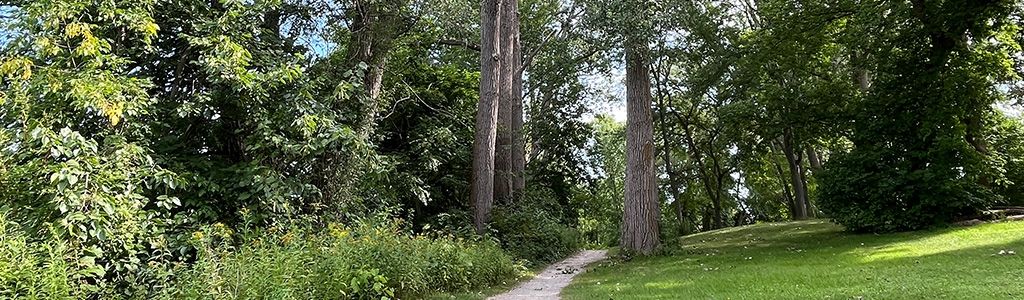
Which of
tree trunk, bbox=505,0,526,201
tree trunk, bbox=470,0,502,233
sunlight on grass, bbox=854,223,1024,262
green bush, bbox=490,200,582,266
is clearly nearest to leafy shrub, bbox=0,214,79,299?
green bush, bbox=490,200,582,266

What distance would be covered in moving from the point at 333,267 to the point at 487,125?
7.29 meters

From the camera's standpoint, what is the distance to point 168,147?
695cm

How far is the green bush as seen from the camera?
12062mm

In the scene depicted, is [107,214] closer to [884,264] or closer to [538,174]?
[884,264]

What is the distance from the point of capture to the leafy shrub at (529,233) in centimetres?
1207

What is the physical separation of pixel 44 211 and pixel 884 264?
9955 millimetres

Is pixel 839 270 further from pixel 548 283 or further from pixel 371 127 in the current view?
pixel 371 127

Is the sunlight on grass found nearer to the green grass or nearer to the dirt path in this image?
the green grass

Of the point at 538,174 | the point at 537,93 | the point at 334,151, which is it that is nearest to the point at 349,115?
the point at 334,151

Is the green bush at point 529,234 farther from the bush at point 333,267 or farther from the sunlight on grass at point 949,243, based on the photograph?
the sunlight on grass at point 949,243

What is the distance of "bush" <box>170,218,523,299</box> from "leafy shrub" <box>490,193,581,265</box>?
3138 mm

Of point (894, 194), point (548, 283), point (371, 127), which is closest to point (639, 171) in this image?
point (548, 283)

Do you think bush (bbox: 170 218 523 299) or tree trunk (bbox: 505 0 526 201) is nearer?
bush (bbox: 170 218 523 299)

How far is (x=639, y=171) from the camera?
41.0 ft
